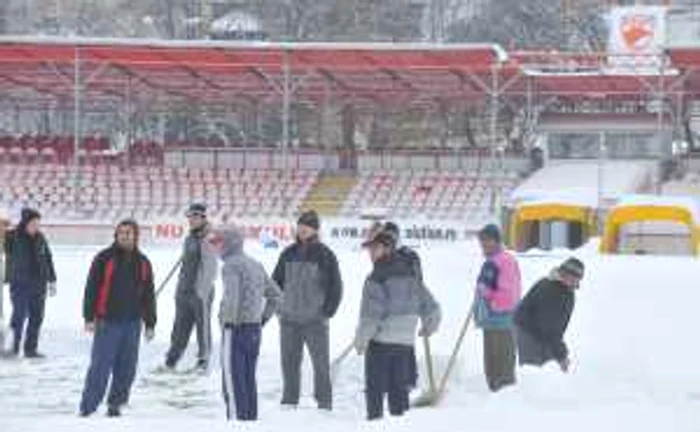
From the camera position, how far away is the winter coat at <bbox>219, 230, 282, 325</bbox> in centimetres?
1043

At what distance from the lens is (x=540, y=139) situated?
1983 inches

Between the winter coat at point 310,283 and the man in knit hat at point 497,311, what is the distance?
146 cm

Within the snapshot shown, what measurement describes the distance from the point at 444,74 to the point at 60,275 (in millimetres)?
21667

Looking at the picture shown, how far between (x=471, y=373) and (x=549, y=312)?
6.48 feet

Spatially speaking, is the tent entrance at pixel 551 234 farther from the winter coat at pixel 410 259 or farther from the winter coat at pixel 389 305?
the winter coat at pixel 389 305

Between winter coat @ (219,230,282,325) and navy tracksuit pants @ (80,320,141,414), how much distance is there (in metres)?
0.75

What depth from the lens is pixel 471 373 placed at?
1362 centimetres

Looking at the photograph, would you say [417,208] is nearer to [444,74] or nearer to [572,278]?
[444,74]

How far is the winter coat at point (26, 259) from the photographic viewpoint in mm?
15039

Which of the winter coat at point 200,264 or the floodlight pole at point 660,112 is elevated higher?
the floodlight pole at point 660,112

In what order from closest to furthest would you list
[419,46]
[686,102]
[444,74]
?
[419,46]
[444,74]
[686,102]

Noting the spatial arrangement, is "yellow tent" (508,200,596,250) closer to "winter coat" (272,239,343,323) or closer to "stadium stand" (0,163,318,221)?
"stadium stand" (0,163,318,221)

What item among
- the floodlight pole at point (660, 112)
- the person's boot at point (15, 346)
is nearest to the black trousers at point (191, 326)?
the person's boot at point (15, 346)

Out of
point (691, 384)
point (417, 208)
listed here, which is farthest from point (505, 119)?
point (691, 384)
